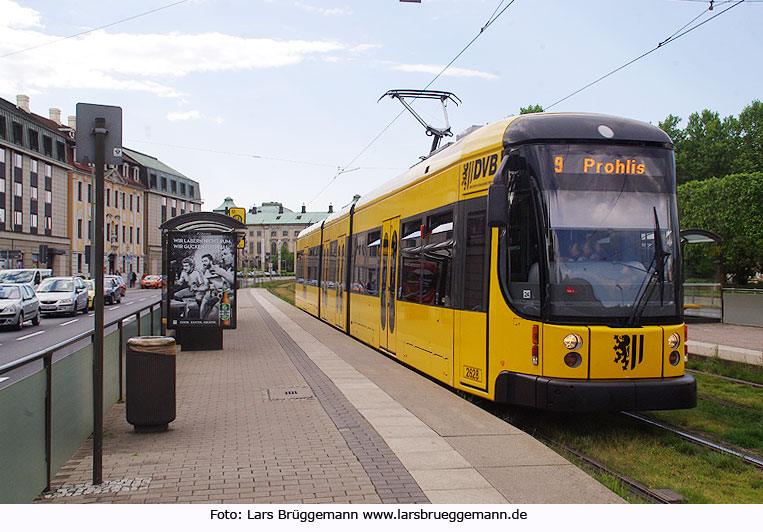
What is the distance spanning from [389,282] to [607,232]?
591 centimetres

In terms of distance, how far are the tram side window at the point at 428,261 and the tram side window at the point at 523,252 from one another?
1653 mm

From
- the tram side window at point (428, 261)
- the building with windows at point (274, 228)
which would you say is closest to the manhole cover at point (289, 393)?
the tram side window at point (428, 261)

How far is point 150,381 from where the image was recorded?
746 centimetres

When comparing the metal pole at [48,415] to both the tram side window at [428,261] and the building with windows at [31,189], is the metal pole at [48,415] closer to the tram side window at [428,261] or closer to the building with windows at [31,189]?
the tram side window at [428,261]

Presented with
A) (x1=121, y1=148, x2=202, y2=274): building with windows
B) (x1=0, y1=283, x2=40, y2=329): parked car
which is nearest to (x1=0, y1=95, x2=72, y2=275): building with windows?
(x1=121, y1=148, x2=202, y2=274): building with windows

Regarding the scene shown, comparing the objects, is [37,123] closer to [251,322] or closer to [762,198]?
[251,322]

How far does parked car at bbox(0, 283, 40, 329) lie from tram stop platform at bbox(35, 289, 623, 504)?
1355cm

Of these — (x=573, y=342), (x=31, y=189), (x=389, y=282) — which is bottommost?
(x=573, y=342)

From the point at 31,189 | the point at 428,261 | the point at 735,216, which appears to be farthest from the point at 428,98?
the point at 31,189

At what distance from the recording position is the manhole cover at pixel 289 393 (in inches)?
389

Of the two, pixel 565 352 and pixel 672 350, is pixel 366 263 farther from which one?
pixel 672 350

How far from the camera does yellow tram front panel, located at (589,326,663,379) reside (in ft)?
25.1

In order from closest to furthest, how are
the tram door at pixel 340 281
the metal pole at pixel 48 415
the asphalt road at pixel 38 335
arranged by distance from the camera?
the metal pole at pixel 48 415 < the asphalt road at pixel 38 335 < the tram door at pixel 340 281

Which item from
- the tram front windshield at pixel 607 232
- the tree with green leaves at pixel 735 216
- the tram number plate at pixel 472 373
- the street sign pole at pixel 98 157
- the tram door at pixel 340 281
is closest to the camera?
the street sign pole at pixel 98 157
